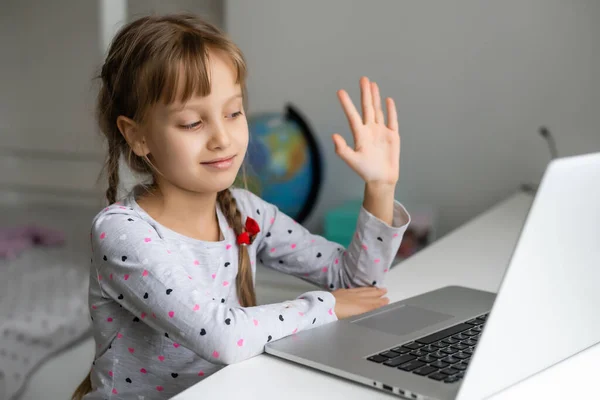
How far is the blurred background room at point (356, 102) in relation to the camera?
1827mm

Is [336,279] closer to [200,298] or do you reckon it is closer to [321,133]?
[200,298]

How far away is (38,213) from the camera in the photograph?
262cm

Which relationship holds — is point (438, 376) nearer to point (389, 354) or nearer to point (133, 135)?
point (389, 354)

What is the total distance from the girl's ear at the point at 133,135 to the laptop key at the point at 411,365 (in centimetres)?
45

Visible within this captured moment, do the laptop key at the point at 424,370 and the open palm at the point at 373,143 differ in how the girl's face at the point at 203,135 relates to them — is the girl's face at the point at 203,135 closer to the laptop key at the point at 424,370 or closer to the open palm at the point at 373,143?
the open palm at the point at 373,143

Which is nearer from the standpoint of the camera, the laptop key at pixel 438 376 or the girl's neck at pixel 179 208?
the laptop key at pixel 438 376

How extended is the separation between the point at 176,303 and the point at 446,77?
1.45 metres

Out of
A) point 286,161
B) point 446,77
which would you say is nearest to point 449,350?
point 286,161

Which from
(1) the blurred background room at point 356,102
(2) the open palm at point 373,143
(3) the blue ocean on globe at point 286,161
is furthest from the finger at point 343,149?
(3) the blue ocean on globe at point 286,161

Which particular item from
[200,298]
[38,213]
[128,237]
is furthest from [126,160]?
[38,213]

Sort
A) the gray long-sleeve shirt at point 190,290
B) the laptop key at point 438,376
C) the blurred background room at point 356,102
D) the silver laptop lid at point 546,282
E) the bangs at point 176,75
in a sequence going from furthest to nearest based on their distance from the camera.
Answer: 1. the blurred background room at point 356,102
2. the bangs at point 176,75
3. the gray long-sleeve shirt at point 190,290
4. the laptop key at point 438,376
5. the silver laptop lid at point 546,282

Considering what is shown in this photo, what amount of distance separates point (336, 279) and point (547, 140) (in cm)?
108

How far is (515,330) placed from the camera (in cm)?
62

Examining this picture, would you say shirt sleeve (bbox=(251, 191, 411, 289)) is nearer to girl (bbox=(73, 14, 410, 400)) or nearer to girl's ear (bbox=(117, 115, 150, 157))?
girl (bbox=(73, 14, 410, 400))
